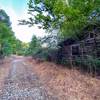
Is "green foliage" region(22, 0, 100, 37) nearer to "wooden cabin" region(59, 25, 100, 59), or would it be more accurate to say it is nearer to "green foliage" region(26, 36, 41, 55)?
"wooden cabin" region(59, 25, 100, 59)

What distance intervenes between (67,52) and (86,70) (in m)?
9.28

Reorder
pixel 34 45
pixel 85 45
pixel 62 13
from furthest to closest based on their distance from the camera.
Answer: pixel 34 45 → pixel 85 45 → pixel 62 13

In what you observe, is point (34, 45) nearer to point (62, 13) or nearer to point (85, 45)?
point (85, 45)

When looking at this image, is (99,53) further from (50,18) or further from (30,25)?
(30,25)

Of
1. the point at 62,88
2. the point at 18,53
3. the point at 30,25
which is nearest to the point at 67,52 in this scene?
the point at 30,25

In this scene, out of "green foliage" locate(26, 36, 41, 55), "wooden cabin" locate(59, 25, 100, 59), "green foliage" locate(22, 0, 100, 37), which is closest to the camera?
"green foliage" locate(22, 0, 100, 37)

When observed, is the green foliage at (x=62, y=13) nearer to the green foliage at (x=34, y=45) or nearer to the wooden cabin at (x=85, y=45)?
the wooden cabin at (x=85, y=45)

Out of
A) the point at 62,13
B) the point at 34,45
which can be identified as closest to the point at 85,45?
the point at 62,13

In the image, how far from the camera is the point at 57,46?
23797 mm

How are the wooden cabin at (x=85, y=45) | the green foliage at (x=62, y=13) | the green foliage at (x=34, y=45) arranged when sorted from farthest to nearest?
1. the green foliage at (x=34, y=45)
2. the wooden cabin at (x=85, y=45)
3. the green foliage at (x=62, y=13)

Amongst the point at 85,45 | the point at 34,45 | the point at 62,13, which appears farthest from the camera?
the point at 34,45

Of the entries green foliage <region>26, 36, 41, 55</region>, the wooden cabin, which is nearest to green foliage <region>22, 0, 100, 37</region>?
the wooden cabin

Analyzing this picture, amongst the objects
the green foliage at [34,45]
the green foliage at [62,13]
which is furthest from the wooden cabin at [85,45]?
the green foliage at [34,45]

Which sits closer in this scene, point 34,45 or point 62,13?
point 62,13
